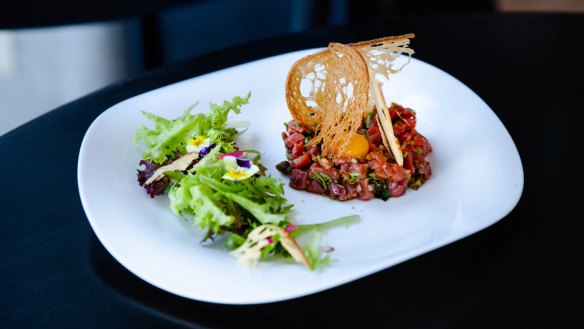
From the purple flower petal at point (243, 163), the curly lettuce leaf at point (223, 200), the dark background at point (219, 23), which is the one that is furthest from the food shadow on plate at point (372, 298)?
the dark background at point (219, 23)

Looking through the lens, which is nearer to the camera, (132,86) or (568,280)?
(568,280)

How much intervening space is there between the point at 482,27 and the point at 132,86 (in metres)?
1.94

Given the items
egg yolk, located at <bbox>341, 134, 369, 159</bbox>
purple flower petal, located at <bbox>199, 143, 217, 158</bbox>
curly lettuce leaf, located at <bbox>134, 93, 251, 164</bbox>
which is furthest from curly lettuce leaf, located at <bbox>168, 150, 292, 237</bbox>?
egg yolk, located at <bbox>341, 134, 369, 159</bbox>

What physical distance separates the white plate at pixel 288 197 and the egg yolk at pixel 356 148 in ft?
0.64

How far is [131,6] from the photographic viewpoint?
3.76 meters

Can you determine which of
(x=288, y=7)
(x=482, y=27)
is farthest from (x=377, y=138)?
(x=288, y=7)

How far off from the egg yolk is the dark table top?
0.54 m

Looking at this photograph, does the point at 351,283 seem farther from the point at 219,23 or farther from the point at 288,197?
the point at 219,23

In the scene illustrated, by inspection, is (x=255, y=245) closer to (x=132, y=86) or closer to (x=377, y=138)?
(x=377, y=138)

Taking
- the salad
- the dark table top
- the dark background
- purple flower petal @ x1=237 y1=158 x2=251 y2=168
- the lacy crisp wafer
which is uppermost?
the lacy crisp wafer

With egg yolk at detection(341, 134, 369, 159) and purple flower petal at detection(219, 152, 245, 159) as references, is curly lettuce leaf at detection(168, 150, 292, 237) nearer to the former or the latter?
purple flower petal at detection(219, 152, 245, 159)

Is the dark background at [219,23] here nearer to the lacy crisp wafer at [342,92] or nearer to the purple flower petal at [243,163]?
the lacy crisp wafer at [342,92]

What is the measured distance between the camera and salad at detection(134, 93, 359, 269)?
1982mm

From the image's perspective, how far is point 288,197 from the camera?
244 centimetres
